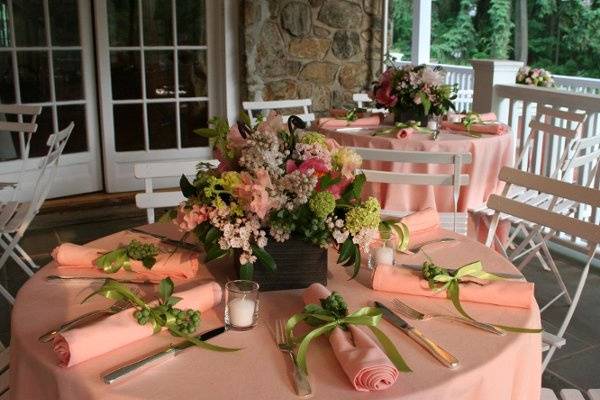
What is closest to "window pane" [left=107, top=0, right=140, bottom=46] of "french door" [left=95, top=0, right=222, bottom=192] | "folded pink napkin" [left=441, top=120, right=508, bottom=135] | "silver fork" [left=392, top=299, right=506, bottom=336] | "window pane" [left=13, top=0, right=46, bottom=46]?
"french door" [left=95, top=0, right=222, bottom=192]

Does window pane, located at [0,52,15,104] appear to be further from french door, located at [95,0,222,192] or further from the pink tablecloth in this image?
the pink tablecloth

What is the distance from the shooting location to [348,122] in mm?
3846

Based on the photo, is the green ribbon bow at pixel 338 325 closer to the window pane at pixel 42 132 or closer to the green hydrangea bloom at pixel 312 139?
the green hydrangea bloom at pixel 312 139

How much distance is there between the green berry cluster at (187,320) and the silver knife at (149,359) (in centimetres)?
2

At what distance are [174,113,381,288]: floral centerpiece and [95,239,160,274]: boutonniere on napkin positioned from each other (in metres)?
0.16

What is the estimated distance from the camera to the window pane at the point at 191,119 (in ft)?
18.0

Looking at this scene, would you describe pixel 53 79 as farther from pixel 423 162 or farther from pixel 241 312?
pixel 241 312

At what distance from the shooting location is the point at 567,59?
16.3m

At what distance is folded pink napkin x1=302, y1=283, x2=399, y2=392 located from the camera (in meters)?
1.15

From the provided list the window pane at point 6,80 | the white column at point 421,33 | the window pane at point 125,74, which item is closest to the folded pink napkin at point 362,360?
the window pane at point 6,80

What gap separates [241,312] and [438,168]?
2.19 meters

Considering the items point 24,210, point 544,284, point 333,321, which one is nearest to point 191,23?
point 24,210

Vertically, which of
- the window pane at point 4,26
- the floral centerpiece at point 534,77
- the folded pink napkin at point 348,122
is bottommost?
the folded pink napkin at point 348,122

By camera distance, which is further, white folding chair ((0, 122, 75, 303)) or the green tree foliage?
the green tree foliage
